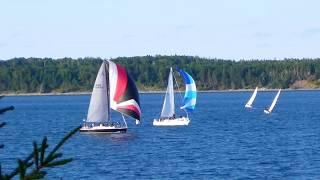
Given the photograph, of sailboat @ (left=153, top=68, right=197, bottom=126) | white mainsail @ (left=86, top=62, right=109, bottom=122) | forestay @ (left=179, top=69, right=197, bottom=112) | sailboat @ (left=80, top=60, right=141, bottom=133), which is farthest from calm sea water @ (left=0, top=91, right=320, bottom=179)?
forestay @ (left=179, top=69, right=197, bottom=112)

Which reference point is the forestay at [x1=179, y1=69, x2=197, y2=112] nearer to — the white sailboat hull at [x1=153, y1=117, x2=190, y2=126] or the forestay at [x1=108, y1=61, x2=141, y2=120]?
the white sailboat hull at [x1=153, y1=117, x2=190, y2=126]

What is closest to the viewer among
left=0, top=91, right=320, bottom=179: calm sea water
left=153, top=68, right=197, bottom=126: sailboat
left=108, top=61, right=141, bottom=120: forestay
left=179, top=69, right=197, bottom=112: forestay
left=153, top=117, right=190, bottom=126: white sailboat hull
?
left=0, top=91, right=320, bottom=179: calm sea water

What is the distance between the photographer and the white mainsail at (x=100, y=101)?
59781mm

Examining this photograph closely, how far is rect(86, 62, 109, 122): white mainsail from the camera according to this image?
196ft

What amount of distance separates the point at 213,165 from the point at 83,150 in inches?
504

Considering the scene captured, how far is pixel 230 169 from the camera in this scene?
3759 centimetres

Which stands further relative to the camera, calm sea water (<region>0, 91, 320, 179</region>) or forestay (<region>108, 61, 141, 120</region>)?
forestay (<region>108, 61, 141, 120</region>)

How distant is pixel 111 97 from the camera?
197 ft

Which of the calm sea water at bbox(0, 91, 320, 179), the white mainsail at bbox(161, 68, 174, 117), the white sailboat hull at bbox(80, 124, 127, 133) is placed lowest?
the calm sea water at bbox(0, 91, 320, 179)

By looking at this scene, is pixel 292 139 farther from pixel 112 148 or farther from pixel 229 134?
pixel 112 148

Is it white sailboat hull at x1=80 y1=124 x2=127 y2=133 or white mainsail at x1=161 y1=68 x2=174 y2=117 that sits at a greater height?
white mainsail at x1=161 y1=68 x2=174 y2=117

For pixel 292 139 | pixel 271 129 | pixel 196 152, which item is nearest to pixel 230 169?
pixel 196 152

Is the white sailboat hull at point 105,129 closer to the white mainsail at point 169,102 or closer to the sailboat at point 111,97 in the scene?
the sailboat at point 111,97

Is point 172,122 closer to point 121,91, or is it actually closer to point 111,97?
point 111,97
